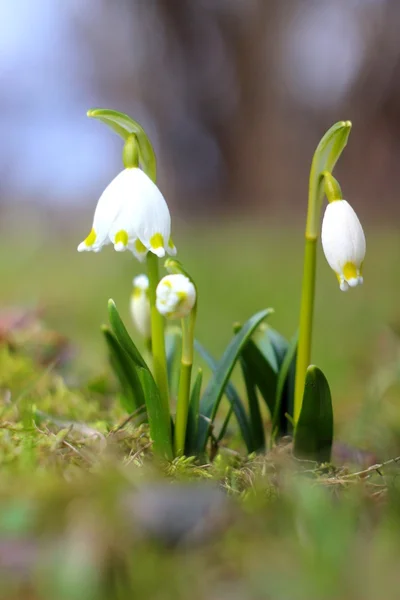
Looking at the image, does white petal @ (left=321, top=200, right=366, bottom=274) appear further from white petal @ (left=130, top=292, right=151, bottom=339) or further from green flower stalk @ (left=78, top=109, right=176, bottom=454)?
white petal @ (left=130, top=292, right=151, bottom=339)

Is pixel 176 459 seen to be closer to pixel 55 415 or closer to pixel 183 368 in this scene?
pixel 183 368

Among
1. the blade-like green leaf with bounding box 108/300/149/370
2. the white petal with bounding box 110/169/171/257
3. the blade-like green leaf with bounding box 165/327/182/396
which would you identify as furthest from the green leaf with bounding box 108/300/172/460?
the blade-like green leaf with bounding box 165/327/182/396

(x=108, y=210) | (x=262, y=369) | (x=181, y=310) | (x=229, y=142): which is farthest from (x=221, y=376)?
(x=229, y=142)

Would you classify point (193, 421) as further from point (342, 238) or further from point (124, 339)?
point (342, 238)

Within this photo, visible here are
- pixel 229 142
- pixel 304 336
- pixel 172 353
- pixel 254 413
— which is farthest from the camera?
pixel 229 142

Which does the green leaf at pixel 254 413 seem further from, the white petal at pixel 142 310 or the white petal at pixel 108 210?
the white petal at pixel 108 210
